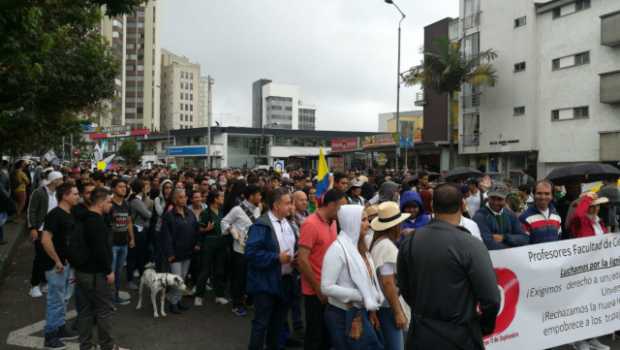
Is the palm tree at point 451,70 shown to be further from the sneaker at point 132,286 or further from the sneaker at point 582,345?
the sneaker at point 582,345

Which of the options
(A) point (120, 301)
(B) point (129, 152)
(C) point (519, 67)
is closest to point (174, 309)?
(A) point (120, 301)

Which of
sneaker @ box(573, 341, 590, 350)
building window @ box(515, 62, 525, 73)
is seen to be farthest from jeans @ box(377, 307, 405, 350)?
building window @ box(515, 62, 525, 73)

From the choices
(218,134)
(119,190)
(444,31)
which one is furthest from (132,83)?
(119,190)

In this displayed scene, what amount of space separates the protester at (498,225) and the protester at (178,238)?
403 centimetres

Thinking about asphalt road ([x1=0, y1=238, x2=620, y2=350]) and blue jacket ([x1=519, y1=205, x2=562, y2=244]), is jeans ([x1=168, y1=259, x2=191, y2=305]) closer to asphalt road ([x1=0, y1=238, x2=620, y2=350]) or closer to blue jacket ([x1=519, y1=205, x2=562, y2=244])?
asphalt road ([x1=0, y1=238, x2=620, y2=350])

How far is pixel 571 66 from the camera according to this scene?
2911cm

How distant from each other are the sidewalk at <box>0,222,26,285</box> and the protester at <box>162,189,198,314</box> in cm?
376

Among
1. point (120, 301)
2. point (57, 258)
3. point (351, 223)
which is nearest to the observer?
point (351, 223)

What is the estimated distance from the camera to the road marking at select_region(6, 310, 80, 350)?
19.2 ft

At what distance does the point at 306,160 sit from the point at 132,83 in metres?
82.2

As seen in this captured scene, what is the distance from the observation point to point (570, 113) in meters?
29.3

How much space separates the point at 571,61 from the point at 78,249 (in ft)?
99.4

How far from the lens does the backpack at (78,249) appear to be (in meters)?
5.11

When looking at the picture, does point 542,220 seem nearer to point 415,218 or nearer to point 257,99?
point 415,218
